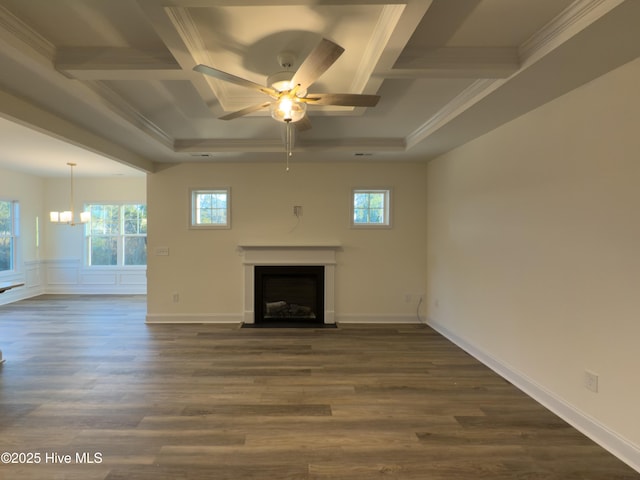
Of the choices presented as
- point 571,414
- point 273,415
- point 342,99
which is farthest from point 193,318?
point 571,414

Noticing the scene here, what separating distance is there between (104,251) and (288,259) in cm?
493

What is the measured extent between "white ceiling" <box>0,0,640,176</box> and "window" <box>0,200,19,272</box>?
4609 millimetres

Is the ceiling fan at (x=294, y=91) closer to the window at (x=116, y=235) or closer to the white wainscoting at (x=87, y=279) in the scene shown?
the window at (x=116, y=235)

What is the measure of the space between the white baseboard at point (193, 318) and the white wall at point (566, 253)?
130 inches

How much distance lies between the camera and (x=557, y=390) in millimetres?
2523

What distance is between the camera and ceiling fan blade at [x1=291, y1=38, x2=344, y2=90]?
1609 millimetres

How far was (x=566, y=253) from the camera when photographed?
243 centimetres

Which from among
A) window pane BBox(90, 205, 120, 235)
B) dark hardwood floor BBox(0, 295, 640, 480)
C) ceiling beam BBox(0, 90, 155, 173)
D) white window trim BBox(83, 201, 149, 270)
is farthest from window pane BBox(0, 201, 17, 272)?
ceiling beam BBox(0, 90, 155, 173)

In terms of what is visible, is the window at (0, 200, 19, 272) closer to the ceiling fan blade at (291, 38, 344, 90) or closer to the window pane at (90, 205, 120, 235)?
the window pane at (90, 205, 120, 235)

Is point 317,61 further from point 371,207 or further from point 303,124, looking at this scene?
point 371,207

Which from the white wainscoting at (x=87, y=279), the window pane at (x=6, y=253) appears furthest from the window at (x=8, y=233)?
the white wainscoting at (x=87, y=279)

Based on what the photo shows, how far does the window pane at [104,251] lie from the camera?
7246 millimetres

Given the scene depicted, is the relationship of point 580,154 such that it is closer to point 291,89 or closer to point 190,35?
point 291,89

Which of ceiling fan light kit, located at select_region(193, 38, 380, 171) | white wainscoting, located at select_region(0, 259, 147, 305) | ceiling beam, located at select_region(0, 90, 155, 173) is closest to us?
ceiling fan light kit, located at select_region(193, 38, 380, 171)
